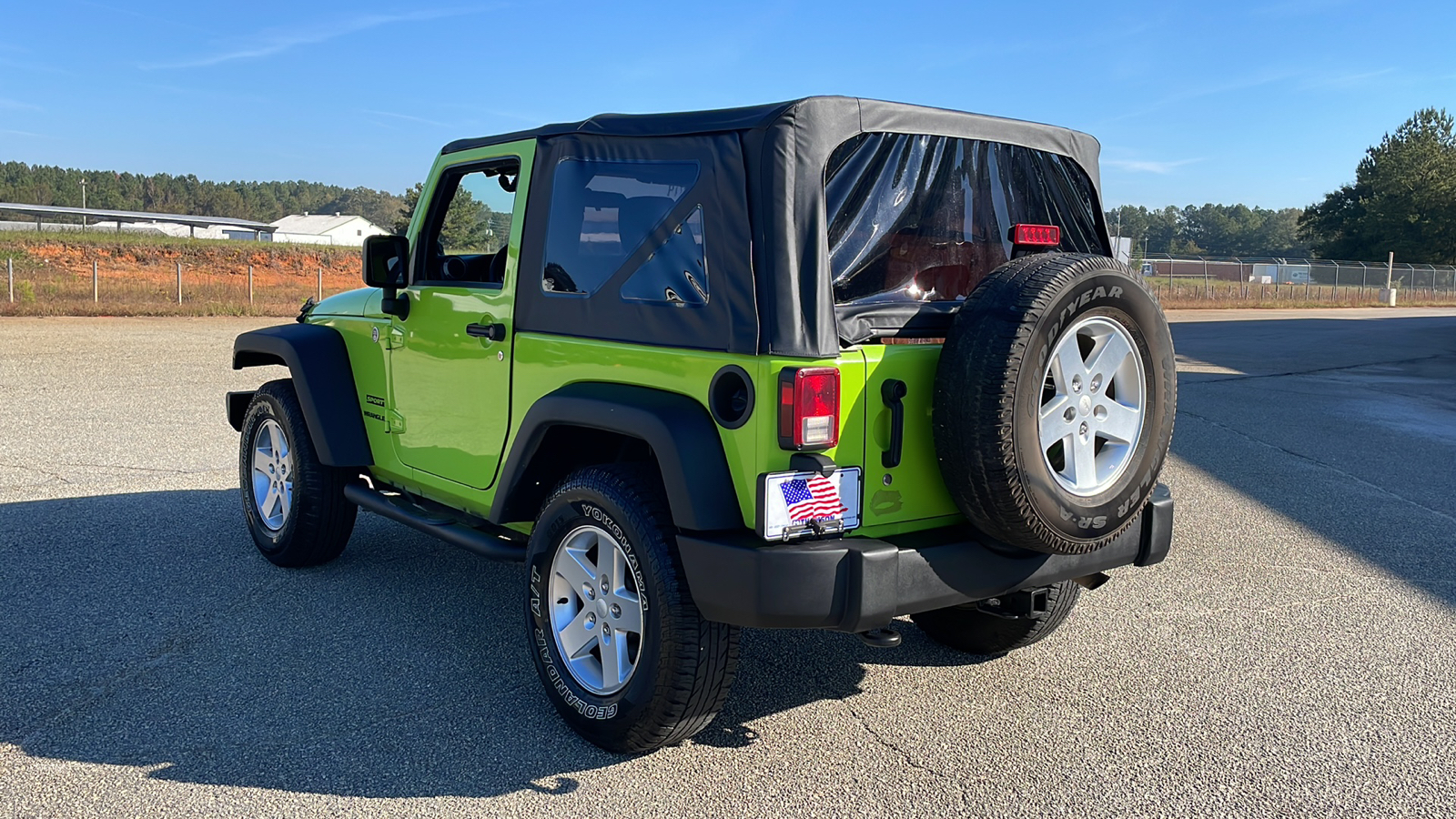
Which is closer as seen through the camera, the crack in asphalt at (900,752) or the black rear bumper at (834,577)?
the black rear bumper at (834,577)

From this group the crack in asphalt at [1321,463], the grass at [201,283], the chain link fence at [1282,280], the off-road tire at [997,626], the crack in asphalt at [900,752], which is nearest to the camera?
the crack in asphalt at [900,752]

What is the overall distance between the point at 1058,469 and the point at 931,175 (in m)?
1.06

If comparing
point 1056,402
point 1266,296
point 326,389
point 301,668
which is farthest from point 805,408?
point 1266,296

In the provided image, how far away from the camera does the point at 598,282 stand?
146 inches

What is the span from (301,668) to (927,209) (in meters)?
2.87

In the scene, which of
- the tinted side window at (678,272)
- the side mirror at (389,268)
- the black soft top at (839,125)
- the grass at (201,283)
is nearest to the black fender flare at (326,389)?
the side mirror at (389,268)

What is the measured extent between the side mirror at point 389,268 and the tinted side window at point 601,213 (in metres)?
1.13

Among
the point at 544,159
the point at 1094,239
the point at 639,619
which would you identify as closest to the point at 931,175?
the point at 1094,239

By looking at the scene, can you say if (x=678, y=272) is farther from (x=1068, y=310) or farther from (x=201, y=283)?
(x=201, y=283)

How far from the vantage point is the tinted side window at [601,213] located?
3.51 metres

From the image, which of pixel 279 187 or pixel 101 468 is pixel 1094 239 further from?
pixel 279 187

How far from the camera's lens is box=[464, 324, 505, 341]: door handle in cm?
410

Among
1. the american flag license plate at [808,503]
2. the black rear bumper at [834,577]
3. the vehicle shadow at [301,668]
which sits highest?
the american flag license plate at [808,503]

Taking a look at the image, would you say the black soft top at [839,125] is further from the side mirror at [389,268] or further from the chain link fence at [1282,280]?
the chain link fence at [1282,280]
